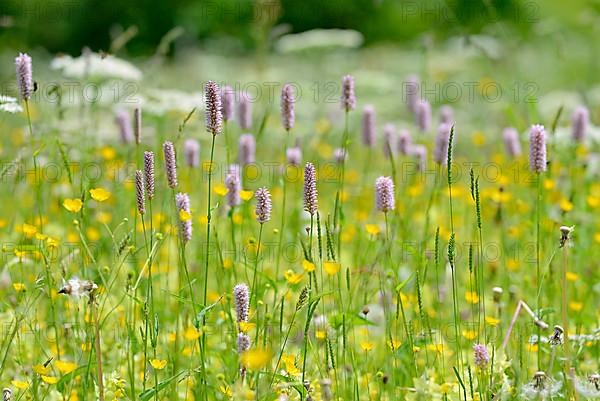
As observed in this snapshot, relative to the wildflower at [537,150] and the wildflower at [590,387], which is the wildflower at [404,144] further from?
the wildflower at [590,387]

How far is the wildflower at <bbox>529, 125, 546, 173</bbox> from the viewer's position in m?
1.93

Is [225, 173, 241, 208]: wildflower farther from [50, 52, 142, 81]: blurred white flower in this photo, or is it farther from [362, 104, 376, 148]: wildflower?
[50, 52, 142, 81]: blurred white flower

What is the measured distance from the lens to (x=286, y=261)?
10.1 ft

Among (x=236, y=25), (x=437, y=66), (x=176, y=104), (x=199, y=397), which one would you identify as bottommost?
(x=199, y=397)

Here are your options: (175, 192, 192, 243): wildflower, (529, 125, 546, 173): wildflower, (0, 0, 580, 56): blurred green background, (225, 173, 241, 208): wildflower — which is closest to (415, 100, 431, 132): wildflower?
(225, 173, 241, 208): wildflower

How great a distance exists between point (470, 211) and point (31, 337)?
206 centimetres

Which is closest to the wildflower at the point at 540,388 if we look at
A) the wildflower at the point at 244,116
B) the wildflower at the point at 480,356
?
the wildflower at the point at 480,356

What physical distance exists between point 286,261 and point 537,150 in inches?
51.2

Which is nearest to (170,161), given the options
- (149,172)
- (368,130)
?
(149,172)

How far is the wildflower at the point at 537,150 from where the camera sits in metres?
1.93

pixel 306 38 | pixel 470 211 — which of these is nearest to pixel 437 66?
pixel 306 38

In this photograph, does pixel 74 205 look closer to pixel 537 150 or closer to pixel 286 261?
pixel 537 150

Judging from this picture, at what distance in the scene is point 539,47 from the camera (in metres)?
10.3

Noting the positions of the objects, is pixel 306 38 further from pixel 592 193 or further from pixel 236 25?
pixel 236 25
